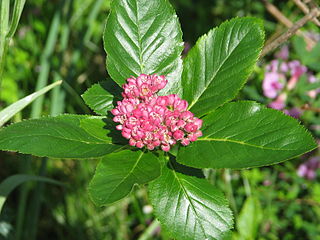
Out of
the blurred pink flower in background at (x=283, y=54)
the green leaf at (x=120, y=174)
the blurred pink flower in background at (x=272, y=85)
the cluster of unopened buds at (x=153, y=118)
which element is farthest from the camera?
the blurred pink flower in background at (x=283, y=54)

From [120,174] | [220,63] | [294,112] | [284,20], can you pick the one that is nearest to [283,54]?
[284,20]

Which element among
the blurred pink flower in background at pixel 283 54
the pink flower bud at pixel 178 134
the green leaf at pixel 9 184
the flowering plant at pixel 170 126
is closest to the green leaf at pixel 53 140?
the flowering plant at pixel 170 126

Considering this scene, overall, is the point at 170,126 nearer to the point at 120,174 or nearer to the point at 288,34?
the point at 120,174

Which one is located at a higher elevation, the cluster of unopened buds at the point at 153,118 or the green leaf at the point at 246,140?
the cluster of unopened buds at the point at 153,118

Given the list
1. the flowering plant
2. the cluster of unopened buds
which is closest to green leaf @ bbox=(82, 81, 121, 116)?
the flowering plant

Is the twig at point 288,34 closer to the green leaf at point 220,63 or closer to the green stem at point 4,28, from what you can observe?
the green leaf at point 220,63

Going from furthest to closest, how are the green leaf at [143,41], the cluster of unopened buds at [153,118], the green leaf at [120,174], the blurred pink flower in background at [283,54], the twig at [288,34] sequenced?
the blurred pink flower in background at [283,54] < the twig at [288,34] < the green leaf at [143,41] < the cluster of unopened buds at [153,118] < the green leaf at [120,174]

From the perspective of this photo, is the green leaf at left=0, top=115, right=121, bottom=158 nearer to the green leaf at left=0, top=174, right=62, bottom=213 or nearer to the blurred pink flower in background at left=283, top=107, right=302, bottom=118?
the green leaf at left=0, top=174, right=62, bottom=213
